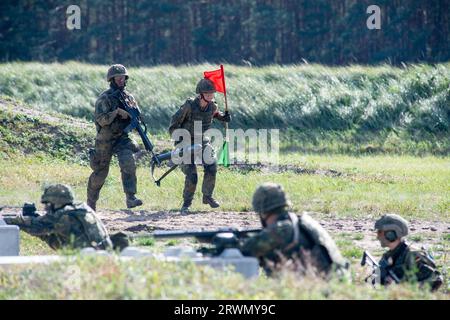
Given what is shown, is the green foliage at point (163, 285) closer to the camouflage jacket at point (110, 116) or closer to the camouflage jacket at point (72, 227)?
the camouflage jacket at point (72, 227)

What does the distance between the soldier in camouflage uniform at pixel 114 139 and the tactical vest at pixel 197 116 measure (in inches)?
41.3

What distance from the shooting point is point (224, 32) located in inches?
2192

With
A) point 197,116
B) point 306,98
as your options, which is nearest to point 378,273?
point 197,116

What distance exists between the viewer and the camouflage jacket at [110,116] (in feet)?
65.5

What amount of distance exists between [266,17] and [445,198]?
110ft

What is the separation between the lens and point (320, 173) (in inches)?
1023

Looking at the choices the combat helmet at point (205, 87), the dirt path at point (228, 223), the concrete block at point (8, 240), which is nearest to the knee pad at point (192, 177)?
the dirt path at point (228, 223)

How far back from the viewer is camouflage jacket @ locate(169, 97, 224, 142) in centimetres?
2095

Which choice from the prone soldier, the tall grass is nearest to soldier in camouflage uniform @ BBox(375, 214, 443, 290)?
the prone soldier

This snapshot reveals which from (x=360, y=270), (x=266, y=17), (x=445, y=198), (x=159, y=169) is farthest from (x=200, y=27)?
(x=360, y=270)

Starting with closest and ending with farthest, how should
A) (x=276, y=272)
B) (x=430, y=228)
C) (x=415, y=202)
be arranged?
(x=276, y=272) < (x=430, y=228) < (x=415, y=202)

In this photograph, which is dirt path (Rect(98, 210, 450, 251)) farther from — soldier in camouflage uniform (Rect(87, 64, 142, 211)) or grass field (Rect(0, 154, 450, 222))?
grass field (Rect(0, 154, 450, 222))

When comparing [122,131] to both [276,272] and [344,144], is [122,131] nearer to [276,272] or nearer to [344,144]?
[276,272]

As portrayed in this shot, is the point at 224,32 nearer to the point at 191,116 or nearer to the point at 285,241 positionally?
the point at 191,116
